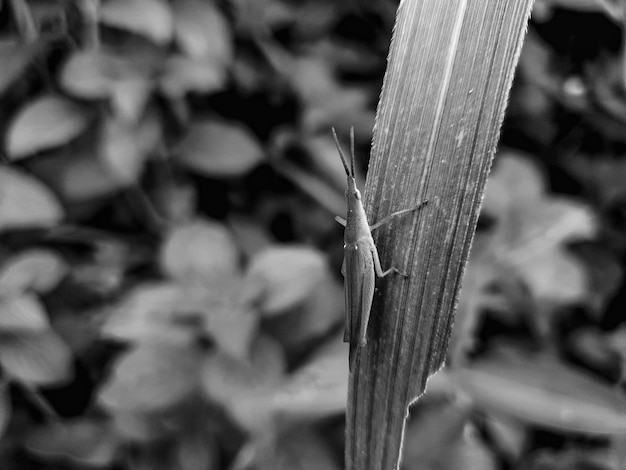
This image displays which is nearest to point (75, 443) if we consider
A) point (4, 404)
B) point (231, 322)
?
point (4, 404)

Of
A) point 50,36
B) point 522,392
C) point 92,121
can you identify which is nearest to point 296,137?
point 92,121

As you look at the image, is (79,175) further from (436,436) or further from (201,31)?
(436,436)

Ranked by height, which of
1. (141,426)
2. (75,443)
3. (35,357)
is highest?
(35,357)

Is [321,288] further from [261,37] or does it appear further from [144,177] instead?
[261,37]

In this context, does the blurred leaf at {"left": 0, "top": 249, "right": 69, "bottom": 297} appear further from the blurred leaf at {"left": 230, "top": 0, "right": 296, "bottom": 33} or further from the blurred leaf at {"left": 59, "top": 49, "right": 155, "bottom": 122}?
the blurred leaf at {"left": 230, "top": 0, "right": 296, "bottom": 33}

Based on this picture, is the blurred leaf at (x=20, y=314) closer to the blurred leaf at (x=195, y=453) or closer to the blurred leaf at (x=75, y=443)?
the blurred leaf at (x=75, y=443)

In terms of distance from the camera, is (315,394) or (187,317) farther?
(187,317)
